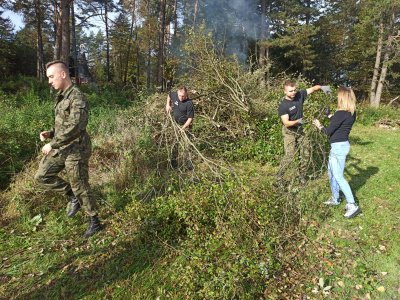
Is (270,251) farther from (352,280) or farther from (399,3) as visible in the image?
(399,3)

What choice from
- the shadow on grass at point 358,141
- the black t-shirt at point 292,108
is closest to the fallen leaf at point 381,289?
the black t-shirt at point 292,108

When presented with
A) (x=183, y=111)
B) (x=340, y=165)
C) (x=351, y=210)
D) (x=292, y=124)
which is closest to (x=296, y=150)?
(x=292, y=124)

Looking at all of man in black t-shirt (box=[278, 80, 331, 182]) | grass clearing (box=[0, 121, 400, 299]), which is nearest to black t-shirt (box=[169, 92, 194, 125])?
man in black t-shirt (box=[278, 80, 331, 182])

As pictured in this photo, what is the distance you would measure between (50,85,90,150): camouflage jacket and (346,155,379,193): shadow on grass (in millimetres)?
4435

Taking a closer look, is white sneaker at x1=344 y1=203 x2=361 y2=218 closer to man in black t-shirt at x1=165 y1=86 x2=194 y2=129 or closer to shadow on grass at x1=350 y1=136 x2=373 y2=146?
man in black t-shirt at x1=165 y1=86 x2=194 y2=129

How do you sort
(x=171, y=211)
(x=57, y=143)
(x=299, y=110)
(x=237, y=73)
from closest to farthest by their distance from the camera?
(x=57, y=143), (x=171, y=211), (x=299, y=110), (x=237, y=73)

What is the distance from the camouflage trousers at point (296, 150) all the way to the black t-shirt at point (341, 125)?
1.34ft

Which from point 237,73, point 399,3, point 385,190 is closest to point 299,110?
point 385,190

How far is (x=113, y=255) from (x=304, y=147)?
3.14m

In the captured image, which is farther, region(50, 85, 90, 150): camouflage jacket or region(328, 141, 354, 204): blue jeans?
region(328, 141, 354, 204): blue jeans

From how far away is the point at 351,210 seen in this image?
401 cm

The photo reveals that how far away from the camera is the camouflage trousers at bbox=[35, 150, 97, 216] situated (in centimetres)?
340

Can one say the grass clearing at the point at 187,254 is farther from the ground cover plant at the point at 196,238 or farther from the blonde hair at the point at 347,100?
the blonde hair at the point at 347,100

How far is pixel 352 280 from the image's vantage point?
2959 millimetres
